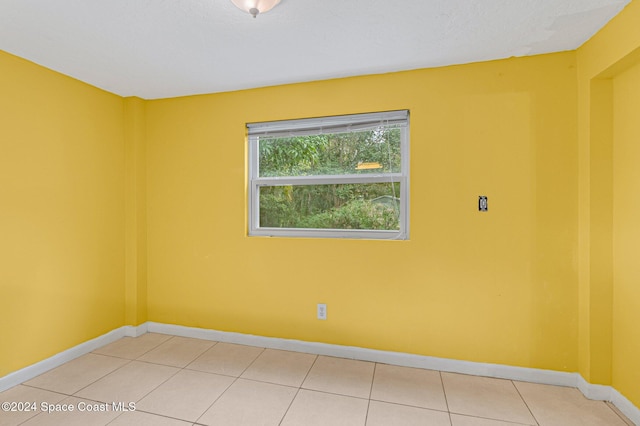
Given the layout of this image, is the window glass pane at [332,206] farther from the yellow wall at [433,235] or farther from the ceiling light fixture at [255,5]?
the ceiling light fixture at [255,5]

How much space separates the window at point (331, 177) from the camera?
2381mm

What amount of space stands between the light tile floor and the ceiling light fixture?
222cm

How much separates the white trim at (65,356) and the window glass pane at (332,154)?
1.95m

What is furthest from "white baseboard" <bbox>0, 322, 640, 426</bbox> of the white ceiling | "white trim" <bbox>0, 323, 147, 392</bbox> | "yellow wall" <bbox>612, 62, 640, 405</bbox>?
the white ceiling

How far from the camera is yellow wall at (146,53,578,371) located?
6.64ft

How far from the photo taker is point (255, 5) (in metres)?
1.44

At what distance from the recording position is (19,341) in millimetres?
2047

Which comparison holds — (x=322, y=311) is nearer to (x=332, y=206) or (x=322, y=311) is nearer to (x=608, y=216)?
(x=332, y=206)

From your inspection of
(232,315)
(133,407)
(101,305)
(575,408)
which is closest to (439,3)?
(575,408)

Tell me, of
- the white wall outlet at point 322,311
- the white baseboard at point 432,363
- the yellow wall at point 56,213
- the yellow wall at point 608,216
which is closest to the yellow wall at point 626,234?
the yellow wall at point 608,216

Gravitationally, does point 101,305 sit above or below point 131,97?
below

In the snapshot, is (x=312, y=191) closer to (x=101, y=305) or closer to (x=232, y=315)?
(x=232, y=315)

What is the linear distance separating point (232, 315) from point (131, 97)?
227cm

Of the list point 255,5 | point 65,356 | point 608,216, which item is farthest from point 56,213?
point 608,216
